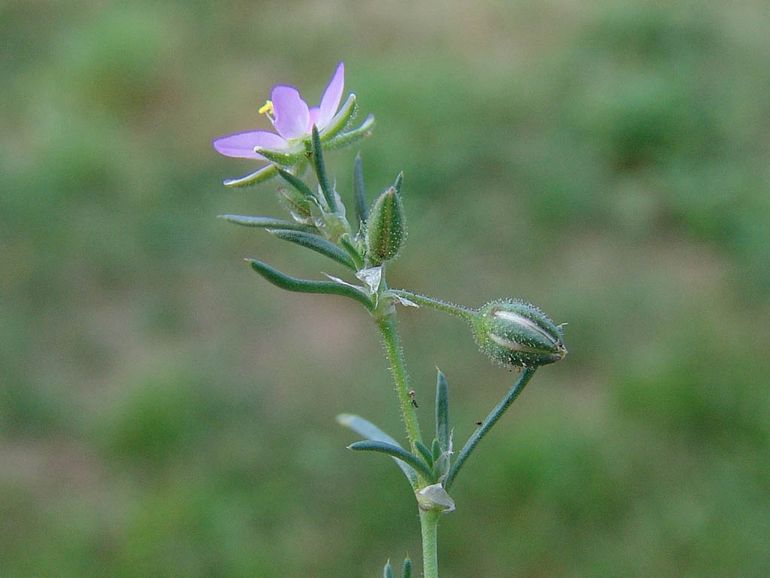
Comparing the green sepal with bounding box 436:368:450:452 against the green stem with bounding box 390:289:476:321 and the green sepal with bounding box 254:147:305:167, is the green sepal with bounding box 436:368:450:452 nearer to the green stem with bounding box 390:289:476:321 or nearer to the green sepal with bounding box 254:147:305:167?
the green stem with bounding box 390:289:476:321

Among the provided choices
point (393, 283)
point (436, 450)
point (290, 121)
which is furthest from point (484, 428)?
point (393, 283)

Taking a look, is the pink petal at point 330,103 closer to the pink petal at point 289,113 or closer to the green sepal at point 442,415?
the pink petal at point 289,113

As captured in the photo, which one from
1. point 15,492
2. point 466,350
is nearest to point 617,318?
point 466,350

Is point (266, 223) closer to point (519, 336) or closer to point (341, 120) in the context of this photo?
point (341, 120)

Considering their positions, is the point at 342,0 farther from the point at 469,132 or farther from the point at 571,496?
the point at 571,496

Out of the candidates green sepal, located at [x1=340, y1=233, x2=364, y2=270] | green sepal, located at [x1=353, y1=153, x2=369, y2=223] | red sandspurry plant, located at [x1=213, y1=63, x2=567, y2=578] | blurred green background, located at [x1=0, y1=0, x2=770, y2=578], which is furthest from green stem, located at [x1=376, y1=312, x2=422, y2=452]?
blurred green background, located at [x1=0, y1=0, x2=770, y2=578]

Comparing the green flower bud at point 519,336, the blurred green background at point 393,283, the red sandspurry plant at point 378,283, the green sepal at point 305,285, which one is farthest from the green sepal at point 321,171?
the blurred green background at point 393,283
